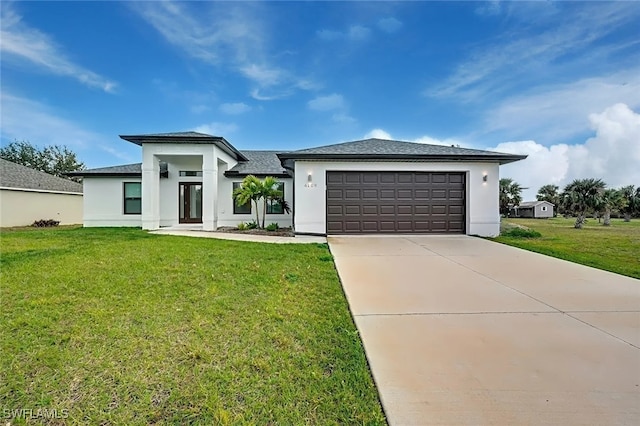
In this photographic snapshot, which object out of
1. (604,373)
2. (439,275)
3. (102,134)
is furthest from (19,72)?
(604,373)

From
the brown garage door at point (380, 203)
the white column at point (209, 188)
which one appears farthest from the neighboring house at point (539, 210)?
the white column at point (209, 188)

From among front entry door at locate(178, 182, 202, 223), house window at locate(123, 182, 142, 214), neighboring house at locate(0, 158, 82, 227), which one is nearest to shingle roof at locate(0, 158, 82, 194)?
neighboring house at locate(0, 158, 82, 227)

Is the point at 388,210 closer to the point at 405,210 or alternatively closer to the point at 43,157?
the point at 405,210

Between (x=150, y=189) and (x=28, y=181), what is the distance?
44.0 feet

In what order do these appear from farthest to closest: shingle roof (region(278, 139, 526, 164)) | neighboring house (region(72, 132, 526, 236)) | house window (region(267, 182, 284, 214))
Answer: house window (region(267, 182, 284, 214)), neighboring house (region(72, 132, 526, 236)), shingle roof (region(278, 139, 526, 164))

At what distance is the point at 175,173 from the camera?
16.1 metres

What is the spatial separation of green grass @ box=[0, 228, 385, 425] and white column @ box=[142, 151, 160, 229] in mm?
8589

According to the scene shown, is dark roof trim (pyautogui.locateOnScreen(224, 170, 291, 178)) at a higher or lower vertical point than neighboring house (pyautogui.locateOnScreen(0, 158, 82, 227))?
higher

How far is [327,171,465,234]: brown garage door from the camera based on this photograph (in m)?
12.2

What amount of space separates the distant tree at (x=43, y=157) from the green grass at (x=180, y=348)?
4095cm

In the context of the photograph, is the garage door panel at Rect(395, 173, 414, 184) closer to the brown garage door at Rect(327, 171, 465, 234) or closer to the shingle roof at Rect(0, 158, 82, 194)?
the brown garage door at Rect(327, 171, 465, 234)

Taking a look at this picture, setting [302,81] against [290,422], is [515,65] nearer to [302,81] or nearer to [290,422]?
[302,81]

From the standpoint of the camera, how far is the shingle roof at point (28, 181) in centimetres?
1900

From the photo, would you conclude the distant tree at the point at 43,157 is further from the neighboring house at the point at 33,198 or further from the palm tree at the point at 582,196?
the palm tree at the point at 582,196
